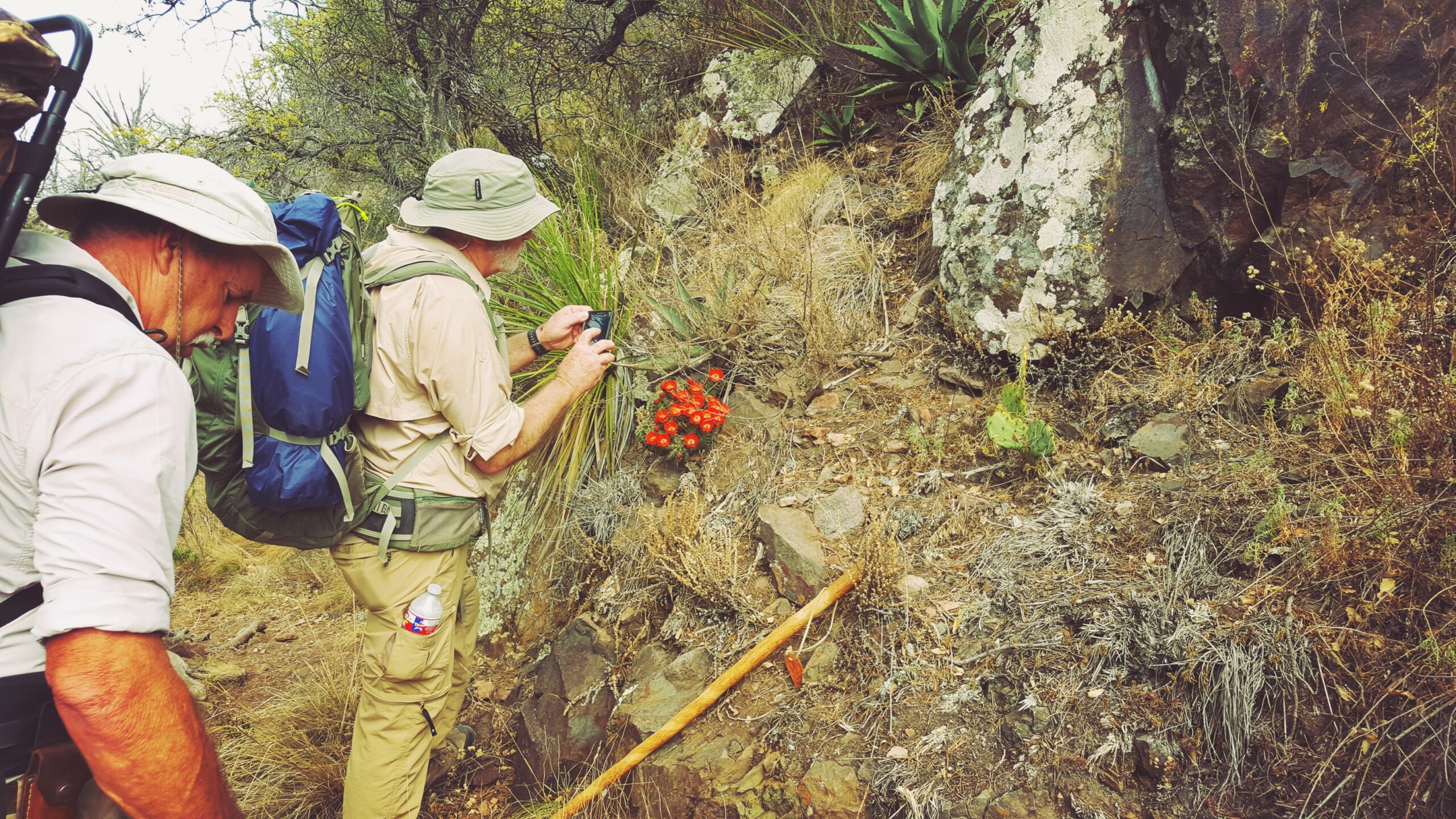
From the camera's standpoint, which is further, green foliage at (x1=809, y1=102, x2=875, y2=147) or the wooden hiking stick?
green foliage at (x1=809, y1=102, x2=875, y2=147)

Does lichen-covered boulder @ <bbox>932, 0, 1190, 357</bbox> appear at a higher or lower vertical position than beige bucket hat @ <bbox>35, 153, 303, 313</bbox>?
lower

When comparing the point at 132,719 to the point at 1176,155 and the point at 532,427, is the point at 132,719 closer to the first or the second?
the point at 532,427

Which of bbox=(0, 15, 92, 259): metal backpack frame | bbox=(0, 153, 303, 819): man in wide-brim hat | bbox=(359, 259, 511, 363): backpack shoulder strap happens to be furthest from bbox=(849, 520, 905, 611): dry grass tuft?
bbox=(0, 15, 92, 259): metal backpack frame

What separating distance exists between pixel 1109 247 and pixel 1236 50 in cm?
91

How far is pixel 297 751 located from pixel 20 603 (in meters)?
2.57

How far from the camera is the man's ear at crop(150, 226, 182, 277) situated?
1.40m

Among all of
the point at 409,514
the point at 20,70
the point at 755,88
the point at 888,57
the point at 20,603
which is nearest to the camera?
the point at 20,70

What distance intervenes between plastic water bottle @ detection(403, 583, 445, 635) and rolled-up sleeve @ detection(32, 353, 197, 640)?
1.37m

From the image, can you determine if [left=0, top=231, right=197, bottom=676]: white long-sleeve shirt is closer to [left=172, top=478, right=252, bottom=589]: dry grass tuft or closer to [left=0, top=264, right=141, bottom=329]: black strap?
[left=0, top=264, right=141, bottom=329]: black strap

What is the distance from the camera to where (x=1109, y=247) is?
3557 millimetres

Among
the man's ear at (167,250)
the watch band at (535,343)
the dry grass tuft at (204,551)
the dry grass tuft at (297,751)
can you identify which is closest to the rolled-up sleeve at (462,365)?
the watch band at (535,343)

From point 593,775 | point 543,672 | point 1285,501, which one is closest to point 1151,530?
point 1285,501

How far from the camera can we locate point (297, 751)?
11.1 feet

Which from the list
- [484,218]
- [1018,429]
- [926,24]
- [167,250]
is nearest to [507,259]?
[484,218]
